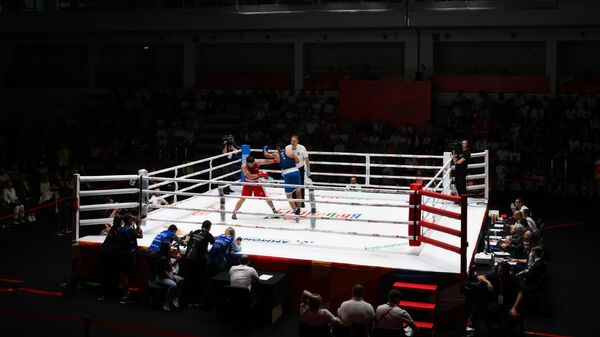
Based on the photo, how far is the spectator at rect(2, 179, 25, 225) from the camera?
16188mm

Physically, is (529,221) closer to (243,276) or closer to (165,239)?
(243,276)

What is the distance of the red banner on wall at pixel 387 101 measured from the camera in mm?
24438

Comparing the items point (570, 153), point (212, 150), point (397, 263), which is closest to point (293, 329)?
point (397, 263)

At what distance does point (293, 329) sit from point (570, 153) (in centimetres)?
1544

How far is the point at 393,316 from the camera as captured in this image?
7930mm

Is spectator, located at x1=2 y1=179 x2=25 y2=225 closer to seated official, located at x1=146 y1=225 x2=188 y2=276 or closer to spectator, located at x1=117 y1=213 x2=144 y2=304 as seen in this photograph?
spectator, located at x1=117 y1=213 x2=144 y2=304

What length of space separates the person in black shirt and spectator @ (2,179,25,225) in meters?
7.71

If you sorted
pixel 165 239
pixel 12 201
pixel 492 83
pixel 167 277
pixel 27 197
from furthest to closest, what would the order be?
pixel 492 83 → pixel 27 197 → pixel 12 201 → pixel 165 239 → pixel 167 277

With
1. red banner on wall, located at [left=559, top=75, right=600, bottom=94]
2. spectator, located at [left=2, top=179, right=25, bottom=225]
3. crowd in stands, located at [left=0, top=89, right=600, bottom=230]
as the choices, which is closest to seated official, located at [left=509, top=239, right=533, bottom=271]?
crowd in stands, located at [left=0, top=89, right=600, bottom=230]

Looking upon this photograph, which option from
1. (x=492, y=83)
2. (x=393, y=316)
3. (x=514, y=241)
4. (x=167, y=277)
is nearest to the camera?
(x=393, y=316)

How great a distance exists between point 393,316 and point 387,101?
17.4m

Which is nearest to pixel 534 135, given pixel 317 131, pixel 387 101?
pixel 387 101

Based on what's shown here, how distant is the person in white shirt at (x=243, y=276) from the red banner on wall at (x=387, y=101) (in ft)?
53.1

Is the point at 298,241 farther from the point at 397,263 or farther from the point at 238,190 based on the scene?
the point at 238,190
